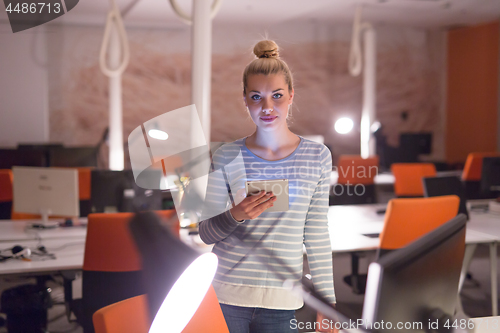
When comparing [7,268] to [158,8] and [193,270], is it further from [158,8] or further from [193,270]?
[158,8]

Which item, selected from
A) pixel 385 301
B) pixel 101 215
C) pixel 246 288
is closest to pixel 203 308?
pixel 246 288

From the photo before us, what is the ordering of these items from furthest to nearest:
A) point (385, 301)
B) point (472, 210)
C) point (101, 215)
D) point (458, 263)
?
point (472, 210) < point (101, 215) < point (458, 263) < point (385, 301)

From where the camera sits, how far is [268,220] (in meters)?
1.22

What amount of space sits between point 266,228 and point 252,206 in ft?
0.37

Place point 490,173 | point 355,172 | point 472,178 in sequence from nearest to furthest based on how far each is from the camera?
point 490,173, point 355,172, point 472,178

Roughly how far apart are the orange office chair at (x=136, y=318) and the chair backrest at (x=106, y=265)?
117 cm

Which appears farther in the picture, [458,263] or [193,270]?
[458,263]

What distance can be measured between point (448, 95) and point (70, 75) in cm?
782

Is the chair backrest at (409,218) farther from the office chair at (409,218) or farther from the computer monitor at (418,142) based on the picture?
the computer monitor at (418,142)

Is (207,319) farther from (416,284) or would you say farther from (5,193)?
(5,193)

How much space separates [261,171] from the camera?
124 centimetres

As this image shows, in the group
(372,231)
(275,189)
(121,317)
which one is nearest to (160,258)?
(121,317)

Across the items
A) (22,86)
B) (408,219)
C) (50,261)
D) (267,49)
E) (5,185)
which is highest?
(22,86)

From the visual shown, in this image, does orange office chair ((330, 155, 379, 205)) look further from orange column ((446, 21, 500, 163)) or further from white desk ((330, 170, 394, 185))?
orange column ((446, 21, 500, 163))
